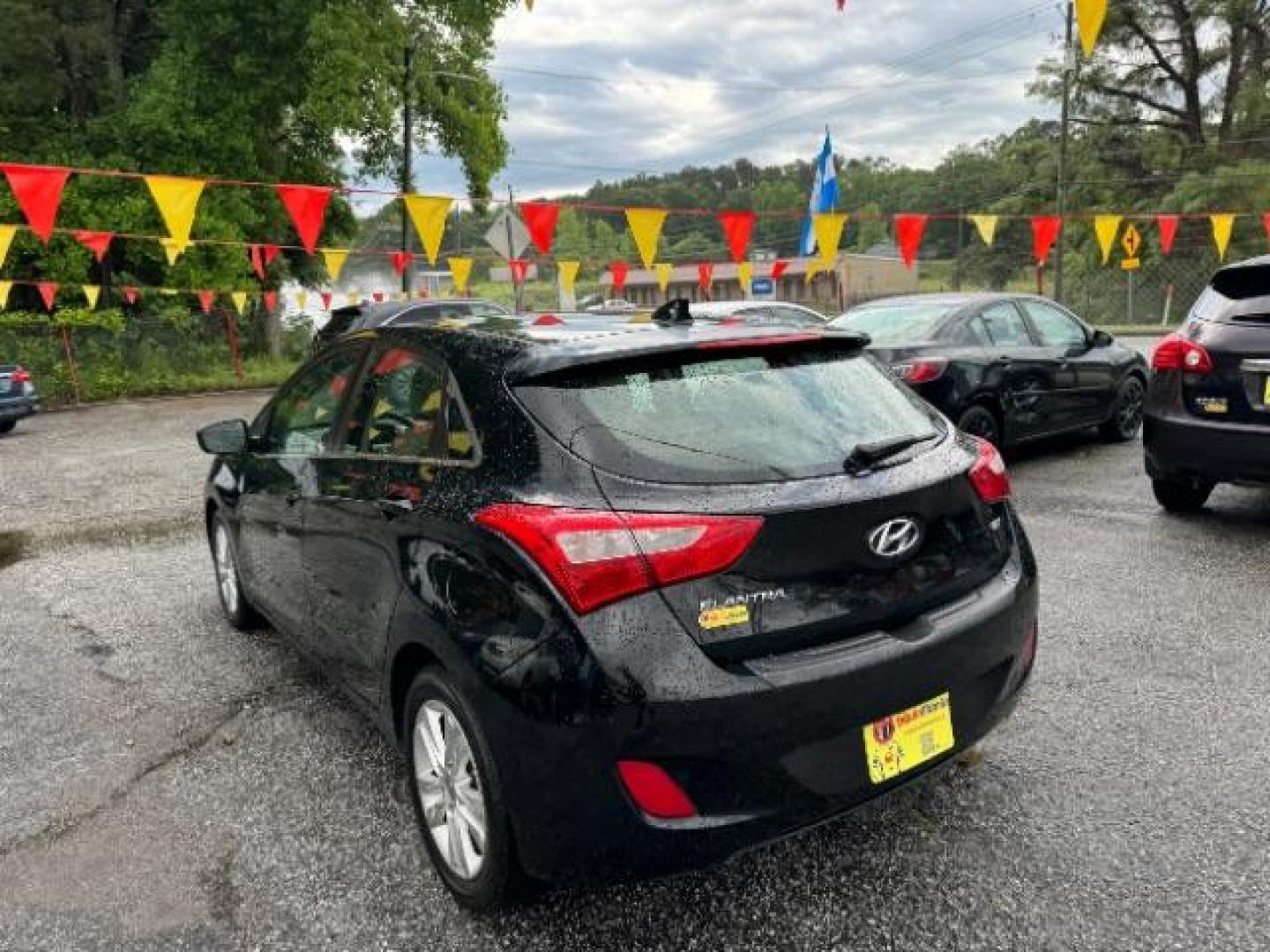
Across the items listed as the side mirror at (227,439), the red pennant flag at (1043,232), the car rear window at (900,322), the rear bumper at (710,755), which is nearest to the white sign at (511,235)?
the red pennant flag at (1043,232)

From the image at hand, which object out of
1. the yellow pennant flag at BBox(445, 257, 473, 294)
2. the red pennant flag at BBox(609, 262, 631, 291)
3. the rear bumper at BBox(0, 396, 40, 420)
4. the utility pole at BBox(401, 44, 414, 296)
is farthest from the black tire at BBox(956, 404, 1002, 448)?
the utility pole at BBox(401, 44, 414, 296)

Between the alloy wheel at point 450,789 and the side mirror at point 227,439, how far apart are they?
2.07m

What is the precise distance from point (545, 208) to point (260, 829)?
420 inches

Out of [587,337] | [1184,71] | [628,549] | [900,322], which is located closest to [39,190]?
[900,322]

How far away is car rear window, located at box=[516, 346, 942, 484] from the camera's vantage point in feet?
7.04

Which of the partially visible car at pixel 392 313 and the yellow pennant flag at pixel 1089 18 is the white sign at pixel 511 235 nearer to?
the partially visible car at pixel 392 313

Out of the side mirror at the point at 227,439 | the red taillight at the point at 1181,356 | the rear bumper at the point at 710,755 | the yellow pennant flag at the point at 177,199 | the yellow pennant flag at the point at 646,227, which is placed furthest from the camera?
the yellow pennant flag at the point at 646,227

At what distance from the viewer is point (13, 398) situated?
540 inches

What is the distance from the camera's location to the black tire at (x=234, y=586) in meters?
4.36

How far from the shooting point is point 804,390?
249cm

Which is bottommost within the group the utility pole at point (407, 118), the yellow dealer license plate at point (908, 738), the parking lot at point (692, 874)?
the parking lot at point (692, 874)

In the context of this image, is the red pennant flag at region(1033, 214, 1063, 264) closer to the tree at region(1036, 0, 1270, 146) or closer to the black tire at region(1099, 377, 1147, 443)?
the black tire at region(1099, 377, 1147, 443)

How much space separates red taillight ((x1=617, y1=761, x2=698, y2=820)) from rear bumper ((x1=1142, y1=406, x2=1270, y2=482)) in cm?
445

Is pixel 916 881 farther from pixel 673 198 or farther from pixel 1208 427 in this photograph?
pixel 673 198
